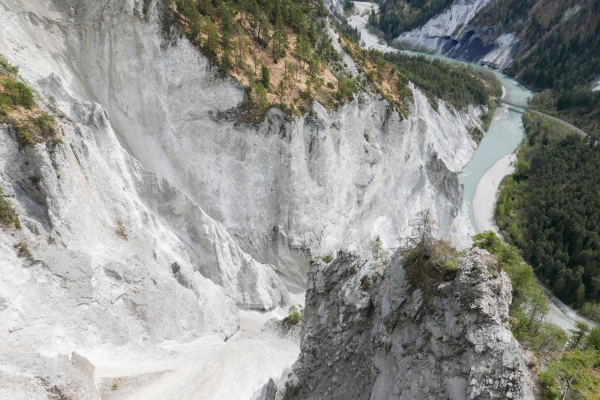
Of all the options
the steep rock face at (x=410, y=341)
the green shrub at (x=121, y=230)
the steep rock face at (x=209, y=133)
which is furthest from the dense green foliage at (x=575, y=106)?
the green shrub at (x=121, y=230)

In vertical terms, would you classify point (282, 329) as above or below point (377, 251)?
below

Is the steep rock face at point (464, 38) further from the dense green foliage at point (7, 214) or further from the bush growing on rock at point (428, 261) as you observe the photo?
the dense green foliage at point (7, 214)

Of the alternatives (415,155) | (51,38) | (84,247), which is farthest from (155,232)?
(415,155)

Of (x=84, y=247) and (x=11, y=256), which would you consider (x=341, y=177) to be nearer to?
(x=84, y=247)

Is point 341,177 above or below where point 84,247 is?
above

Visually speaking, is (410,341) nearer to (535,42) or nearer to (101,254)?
(101,254)

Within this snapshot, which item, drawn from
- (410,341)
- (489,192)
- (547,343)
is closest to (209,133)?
(410,341)

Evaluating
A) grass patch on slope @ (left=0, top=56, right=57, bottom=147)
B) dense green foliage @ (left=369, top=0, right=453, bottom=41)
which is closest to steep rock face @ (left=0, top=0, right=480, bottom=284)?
grass patch on slope @ (left=0, top=56, right=57, bottom=147)
